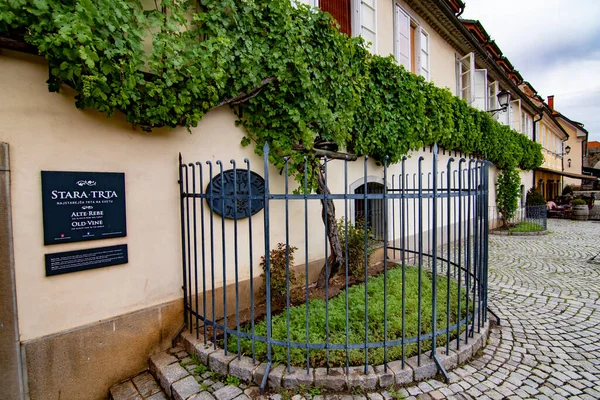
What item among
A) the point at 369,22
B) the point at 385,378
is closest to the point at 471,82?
the point at 369,22

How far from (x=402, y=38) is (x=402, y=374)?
7322 millimetres

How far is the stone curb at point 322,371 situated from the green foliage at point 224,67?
208 cm

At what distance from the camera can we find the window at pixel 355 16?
562cm

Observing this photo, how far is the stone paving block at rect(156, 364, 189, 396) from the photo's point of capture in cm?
280

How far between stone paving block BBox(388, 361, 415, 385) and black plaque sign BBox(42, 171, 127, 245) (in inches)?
117

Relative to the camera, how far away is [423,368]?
2.71m

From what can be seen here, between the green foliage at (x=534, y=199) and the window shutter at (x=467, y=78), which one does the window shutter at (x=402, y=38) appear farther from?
the green foliage at (x=534, y=199)

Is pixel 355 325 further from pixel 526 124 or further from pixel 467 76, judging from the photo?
pixel 526 124

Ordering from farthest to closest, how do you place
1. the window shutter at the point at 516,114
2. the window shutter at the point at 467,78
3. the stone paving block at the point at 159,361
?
the window shutter at the point at 516,114
the window shutter at the point at 467,78
the stone paving block at the point at 159,361

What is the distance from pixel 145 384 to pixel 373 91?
18.6 ft

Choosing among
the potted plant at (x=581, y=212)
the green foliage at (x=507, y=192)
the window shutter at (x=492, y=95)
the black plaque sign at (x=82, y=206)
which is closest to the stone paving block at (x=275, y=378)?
the black plaque sign at (x=82, y=206)

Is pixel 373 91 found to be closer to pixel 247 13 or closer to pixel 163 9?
pixel 247 13

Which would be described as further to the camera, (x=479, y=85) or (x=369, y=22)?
(x=479, y=85)

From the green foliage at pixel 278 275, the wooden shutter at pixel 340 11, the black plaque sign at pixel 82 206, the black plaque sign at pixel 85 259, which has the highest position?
the wooden shutter at pixel 340 11
